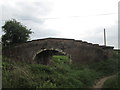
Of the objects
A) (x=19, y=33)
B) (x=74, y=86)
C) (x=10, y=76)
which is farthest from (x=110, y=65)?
(x=19, y=33)

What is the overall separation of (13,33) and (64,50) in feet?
25.8

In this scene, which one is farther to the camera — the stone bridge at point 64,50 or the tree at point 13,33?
the tree at point 13,33

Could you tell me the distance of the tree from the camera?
854 inches

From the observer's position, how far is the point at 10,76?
9195 millimetres

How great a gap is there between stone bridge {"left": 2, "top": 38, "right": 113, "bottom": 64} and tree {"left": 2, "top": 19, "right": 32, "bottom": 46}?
298 centimetres

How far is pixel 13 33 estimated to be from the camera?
2172 centimetres

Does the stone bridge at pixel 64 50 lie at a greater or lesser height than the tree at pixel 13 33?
lesser

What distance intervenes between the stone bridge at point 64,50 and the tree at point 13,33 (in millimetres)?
2976

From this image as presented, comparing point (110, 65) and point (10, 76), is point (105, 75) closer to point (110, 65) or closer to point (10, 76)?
point (110, 65)

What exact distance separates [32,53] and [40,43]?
1.40 meters

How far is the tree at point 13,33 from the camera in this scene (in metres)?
21.7

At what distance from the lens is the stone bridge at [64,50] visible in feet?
53.2

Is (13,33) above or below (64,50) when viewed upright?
above

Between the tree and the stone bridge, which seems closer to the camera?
the stone bridge
